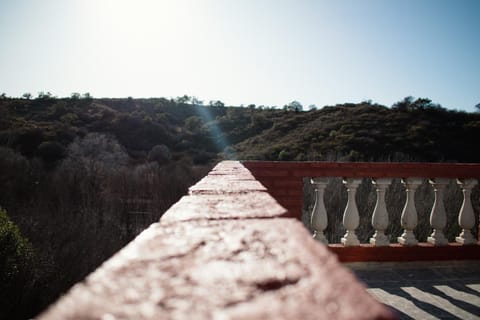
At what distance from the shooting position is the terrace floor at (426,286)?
2406 millimetres

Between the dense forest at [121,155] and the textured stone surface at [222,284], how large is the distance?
1192 centimetres

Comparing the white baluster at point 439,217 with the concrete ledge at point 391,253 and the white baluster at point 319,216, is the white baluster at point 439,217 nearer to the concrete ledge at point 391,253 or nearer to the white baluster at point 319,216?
the concrete ledge at point 391,253

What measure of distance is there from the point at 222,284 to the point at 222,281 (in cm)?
1

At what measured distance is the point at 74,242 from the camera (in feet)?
53.9

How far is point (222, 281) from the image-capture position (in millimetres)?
483

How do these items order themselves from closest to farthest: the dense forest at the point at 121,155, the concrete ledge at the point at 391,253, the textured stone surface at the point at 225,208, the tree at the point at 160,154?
the textured stone surface at the point at 225,208 < the concrete ledge at the point at 391,253 < the dense forest at the point at 121,155 < the tree at the point at 160,154

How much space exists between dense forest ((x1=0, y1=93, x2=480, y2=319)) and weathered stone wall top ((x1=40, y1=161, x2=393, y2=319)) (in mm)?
11892

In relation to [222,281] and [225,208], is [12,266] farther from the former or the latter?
[222,281]

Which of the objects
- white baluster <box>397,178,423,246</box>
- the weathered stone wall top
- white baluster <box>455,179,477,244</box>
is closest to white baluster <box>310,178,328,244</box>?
white baluster <box>397,178,423,246</box>

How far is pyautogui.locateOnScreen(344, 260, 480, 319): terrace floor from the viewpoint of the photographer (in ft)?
7.89

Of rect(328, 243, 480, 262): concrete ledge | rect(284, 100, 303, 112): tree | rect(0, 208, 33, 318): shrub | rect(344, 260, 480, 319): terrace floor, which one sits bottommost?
rect(0, 208, 33, 318): shrub

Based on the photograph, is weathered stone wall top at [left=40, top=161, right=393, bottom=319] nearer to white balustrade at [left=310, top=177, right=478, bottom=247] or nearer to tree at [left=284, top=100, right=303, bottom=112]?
white balustrade at [left=310, top=177, right=478, bottom=247]

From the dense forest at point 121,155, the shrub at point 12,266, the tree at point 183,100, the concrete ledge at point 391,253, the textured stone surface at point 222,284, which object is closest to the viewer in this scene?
the textured stone surface at point 222,284

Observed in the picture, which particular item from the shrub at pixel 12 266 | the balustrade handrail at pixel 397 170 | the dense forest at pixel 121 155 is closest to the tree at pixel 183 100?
the dense forest at pixel 121 155
